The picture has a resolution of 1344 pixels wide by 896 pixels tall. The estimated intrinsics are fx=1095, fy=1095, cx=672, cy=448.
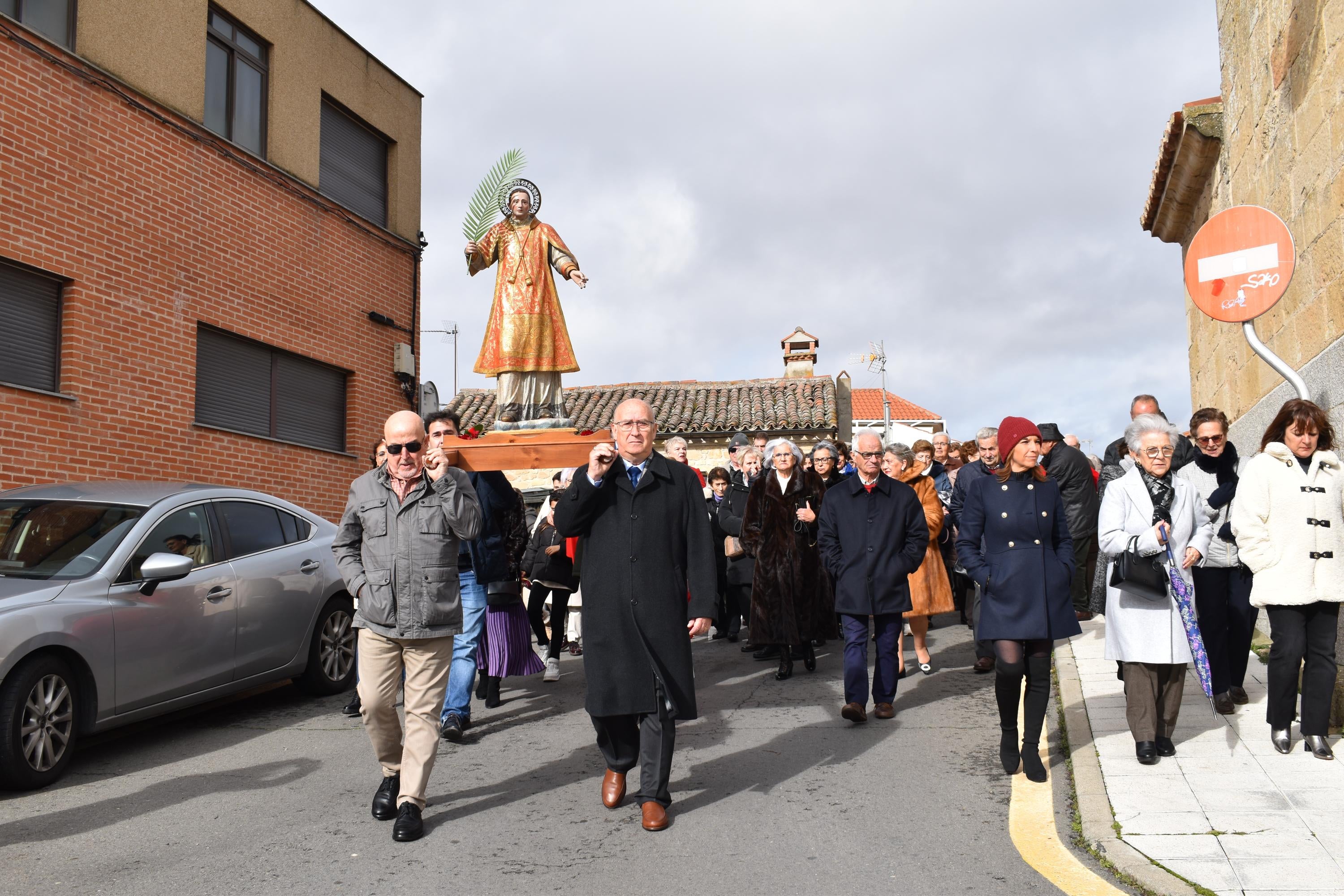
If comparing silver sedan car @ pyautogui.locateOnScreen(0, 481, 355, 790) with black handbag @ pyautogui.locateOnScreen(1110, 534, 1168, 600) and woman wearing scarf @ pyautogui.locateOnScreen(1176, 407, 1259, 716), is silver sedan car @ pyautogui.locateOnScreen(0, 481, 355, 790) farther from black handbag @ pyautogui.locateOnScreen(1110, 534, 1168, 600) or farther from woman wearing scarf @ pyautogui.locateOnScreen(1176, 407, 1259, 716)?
woman wearing scarf @ pyautogui.locateOnScreen(1176, 407, 1259, 716)

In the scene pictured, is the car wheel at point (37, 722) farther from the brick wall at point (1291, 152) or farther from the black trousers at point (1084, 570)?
the black trousers at point (1084, 570)

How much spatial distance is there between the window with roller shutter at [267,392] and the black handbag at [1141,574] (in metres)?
9.84

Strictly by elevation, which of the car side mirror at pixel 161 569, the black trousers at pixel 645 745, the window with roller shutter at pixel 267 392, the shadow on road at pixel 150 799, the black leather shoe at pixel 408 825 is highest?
the window with roller shutter at pixel 267 392

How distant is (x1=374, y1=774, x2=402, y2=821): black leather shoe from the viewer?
16.3 ft

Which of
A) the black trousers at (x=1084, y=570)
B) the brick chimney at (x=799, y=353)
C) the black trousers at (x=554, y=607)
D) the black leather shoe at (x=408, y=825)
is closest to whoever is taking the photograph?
the black leather shoe at (x=408, y=825)

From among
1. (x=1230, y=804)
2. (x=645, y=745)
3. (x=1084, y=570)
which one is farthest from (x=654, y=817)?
(x=1084, y=570)

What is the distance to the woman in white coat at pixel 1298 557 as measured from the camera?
17.8 feet

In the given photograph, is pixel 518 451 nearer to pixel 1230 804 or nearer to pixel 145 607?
pixel 145 607

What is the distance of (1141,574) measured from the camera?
5520mm

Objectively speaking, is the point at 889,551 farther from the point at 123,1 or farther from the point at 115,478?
the point at 123,1

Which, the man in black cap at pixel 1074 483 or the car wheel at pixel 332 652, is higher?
the man in black cap at pixel 1074 483

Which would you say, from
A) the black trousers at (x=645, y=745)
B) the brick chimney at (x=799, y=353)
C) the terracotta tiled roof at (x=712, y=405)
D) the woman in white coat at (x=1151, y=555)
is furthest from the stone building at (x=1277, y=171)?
the brick chimney at (x=799, y=353)

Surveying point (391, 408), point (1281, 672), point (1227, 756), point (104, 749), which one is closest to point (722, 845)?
point (1227, 756)

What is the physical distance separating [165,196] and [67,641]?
7.25 metres
